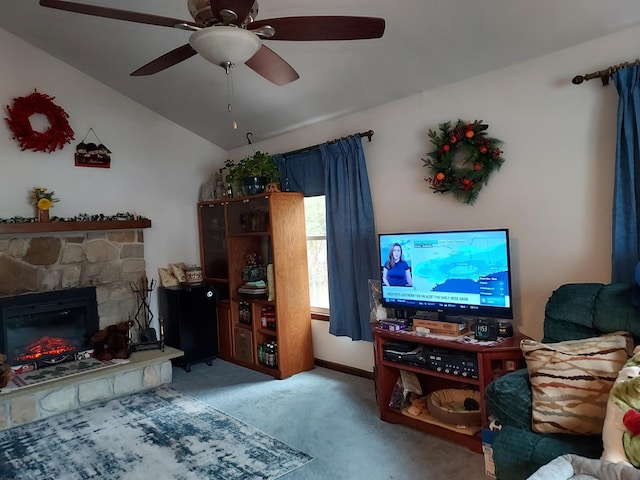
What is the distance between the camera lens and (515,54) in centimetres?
275

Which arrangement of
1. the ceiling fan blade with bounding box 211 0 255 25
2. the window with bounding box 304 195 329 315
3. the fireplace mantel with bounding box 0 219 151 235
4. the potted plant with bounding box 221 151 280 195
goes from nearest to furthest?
the ceiling fan blade with bounding box 211 0 255 25
the fireplace mantel with bounding box 0 219 151 235
the potted plant with bounding box 221 151 280 195
the window with bounding box 304 195 329 315

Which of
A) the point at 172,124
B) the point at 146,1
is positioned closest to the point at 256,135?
the point at 172,124

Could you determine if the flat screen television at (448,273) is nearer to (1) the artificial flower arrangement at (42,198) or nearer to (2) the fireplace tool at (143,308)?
(2) the fireplace tool at (143,308)

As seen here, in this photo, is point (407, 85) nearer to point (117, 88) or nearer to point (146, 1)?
point (146, 1)

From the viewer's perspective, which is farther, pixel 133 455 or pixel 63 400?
pixel 63 400

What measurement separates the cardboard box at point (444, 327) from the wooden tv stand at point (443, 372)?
98 millimetres

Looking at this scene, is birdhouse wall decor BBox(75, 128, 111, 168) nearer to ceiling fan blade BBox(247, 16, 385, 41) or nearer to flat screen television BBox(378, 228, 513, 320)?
flat screen television BBox(378, 228, 513, 320)

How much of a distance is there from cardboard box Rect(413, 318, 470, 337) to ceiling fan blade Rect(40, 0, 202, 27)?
2191 mm

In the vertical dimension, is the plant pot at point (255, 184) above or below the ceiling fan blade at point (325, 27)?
below

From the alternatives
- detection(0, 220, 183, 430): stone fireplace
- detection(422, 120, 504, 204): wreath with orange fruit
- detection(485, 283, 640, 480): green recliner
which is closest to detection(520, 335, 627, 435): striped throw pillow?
detection(485, 283, 640, 480): green recliner

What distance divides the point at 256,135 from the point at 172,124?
97 centimetres

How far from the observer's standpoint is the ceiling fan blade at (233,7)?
1.57 metres

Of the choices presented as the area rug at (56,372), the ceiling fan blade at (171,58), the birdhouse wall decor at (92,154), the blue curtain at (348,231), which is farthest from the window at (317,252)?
the ceiling fan blade at (171,58)

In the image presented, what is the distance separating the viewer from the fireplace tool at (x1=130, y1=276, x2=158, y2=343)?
178 inches
